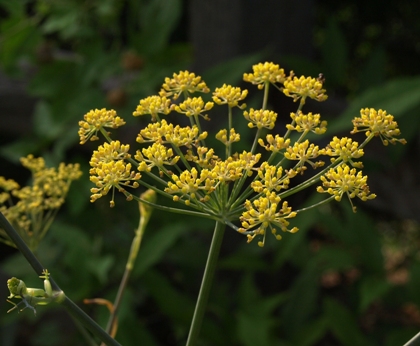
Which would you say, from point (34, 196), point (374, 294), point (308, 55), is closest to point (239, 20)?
point (308, 55)

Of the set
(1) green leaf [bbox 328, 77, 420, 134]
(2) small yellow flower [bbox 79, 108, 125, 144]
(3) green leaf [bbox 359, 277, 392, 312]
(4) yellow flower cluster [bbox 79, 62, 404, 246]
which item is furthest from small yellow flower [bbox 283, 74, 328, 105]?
(3) green leaf [bbox 359, 277, 392, 312]

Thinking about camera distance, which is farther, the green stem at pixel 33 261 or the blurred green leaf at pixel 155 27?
the blurred green leaf at pixel 155 27

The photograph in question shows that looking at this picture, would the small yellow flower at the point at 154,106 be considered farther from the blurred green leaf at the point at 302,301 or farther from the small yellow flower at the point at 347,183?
the blurred green leaf at the point at 302,301

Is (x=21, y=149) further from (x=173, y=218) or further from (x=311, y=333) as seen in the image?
(x=311, y=333)

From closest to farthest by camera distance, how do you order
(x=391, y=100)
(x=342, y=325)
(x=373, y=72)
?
(x=391, y=100) → (x=342, y=325) → (x=373, y=72)

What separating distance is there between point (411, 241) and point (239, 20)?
2.67 meters

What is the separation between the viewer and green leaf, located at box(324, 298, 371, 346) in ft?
11.2

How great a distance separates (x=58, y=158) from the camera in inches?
140

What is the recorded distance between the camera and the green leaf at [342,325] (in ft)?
11.2

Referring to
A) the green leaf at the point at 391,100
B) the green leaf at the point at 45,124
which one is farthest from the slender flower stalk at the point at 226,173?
the green leaf at the point at 45,124

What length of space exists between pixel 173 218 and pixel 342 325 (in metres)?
1.09

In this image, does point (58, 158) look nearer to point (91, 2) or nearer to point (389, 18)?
point (91, 2)

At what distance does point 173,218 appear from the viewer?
12.3 feet

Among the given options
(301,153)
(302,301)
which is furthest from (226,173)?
(302,301)
